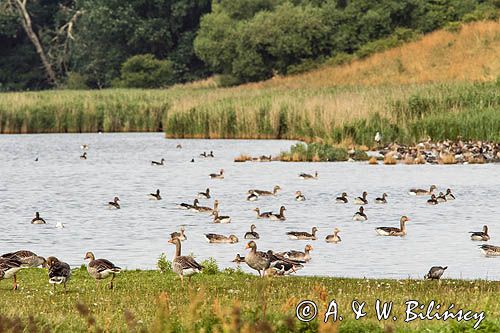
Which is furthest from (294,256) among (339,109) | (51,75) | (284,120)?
(51,75)

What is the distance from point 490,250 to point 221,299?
23.1 ft

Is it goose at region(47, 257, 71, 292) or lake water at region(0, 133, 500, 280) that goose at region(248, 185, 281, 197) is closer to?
lake water at region(0, 133, 500, 280)

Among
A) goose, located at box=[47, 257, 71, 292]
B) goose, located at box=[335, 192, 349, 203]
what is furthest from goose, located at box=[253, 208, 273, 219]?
goose, located at box=[47, 257, 71, 292]

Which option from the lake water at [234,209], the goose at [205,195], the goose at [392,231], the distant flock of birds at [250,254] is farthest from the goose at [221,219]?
the goose at [205,195]

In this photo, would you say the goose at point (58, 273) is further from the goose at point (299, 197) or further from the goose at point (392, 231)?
the goose at point (299, 197)

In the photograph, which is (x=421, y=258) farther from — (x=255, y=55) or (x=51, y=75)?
(x=51, y=75)

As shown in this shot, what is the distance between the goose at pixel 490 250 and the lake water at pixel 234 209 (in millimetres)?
215

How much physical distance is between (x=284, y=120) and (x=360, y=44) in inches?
1205

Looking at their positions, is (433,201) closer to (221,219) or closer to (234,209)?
(234,209)

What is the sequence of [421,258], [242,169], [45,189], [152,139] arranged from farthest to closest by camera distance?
[152,139], [242,169], [45,189], [421,258]

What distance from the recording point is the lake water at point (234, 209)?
20.5 m

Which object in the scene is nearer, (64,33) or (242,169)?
(242,169)

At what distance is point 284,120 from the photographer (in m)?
50.6

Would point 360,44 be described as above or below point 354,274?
Answer: above
